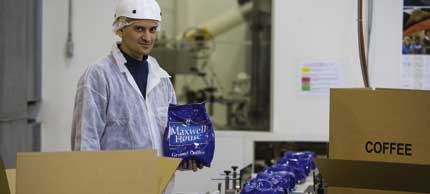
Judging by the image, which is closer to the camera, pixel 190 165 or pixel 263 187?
pixel 263 187

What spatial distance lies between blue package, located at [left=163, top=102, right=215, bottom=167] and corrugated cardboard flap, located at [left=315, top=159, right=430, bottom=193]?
679mm

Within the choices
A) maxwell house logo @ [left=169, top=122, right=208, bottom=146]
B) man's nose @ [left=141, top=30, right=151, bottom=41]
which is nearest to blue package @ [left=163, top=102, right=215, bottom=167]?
maxwell house logo @ [left=169, top=122, right=208, bottom=146]

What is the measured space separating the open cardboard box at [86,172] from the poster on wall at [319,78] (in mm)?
1986

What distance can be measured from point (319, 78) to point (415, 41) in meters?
0.54

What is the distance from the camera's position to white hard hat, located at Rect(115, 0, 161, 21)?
91.4 inches

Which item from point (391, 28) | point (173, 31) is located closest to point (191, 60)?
point (173, 31)

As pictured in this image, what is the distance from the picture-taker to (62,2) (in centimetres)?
355

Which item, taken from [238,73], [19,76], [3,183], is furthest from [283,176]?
[238,73]

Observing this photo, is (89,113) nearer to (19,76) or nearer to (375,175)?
(375,175)

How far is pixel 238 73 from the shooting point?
19.2ft

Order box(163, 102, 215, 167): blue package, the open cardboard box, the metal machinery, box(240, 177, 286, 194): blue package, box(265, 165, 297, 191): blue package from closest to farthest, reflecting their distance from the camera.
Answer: the open cardboard box → box(240, 177, 286, 194): blue package → box(163, 102, 215, 167): blue package → box(265, 165, 297, 191): blue package → the metal machinery

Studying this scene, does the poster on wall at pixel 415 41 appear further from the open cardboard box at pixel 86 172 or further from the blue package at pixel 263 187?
the open cardboard box at pixel 86 172

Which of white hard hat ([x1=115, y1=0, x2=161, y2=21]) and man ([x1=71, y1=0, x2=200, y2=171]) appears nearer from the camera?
man ([x1=71, y1=0, x2=200, y2=171])

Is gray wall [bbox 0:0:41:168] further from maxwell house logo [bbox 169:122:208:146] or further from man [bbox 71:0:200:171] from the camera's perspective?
maxwell house logo [bbox 169:122:208:146]
